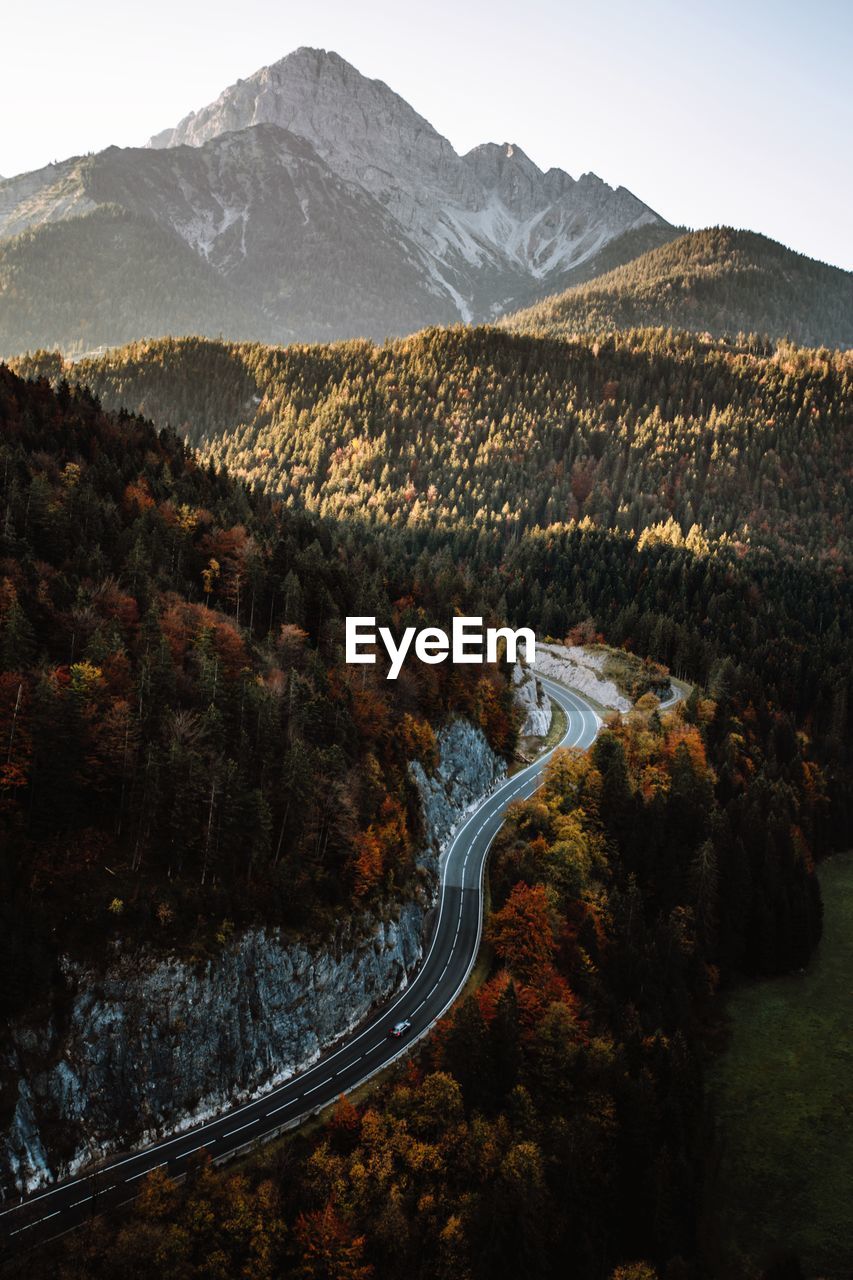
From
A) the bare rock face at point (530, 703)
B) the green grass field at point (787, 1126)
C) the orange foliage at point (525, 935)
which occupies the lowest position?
the green grass field at point (787, 1126)

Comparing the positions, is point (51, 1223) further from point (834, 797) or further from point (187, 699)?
point (834, 797)

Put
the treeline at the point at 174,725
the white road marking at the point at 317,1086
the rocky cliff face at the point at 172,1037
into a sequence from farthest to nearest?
the white road marking at the point at 317,1086, the treeline at the point at 174,725, the rocky cliff face at the point at 172,1037

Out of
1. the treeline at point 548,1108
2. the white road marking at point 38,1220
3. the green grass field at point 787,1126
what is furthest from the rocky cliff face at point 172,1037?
the green grass field at point 787,1126

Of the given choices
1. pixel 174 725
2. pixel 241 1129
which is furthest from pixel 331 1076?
pixel 174 725

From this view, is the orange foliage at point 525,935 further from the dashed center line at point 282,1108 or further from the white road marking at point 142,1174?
the white road marking at point 142,1174

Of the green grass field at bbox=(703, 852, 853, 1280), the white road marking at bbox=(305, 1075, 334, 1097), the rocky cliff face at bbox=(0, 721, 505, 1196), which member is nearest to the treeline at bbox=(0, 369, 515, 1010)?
the rocky cliff face at bbox=(0, 721, 505, 1196)

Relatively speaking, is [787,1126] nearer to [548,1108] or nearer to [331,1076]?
Result: [548,1108]
